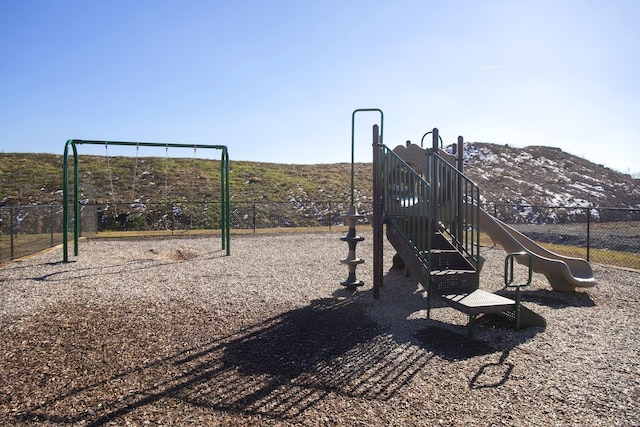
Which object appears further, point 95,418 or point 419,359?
point 419,359

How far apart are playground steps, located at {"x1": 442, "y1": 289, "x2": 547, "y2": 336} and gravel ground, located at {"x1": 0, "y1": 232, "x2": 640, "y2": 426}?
190 mm

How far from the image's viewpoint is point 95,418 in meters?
3.16

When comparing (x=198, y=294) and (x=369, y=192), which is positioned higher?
(x=369, y=192)

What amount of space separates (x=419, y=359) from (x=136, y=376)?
106 inches

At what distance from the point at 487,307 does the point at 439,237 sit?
187 centimetres

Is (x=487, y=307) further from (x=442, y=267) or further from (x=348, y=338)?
(x=348, y=338)

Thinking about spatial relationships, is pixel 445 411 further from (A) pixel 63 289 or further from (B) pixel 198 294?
(A) pixel 63 289

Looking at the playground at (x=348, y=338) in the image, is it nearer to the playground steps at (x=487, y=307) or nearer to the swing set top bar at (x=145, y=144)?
the playground steps at (x=487, y=307)

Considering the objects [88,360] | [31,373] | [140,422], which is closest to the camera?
[140,422]

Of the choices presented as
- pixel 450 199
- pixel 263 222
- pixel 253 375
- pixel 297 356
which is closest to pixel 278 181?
pixel 263 222

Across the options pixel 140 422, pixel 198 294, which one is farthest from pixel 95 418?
pixel 198 294

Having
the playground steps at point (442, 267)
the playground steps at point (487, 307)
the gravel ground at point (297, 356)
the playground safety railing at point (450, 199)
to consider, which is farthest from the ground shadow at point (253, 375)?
the playground safety railing at point (450, 199)

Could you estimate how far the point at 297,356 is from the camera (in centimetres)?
446

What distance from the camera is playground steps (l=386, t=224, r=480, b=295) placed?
19.3 ft
